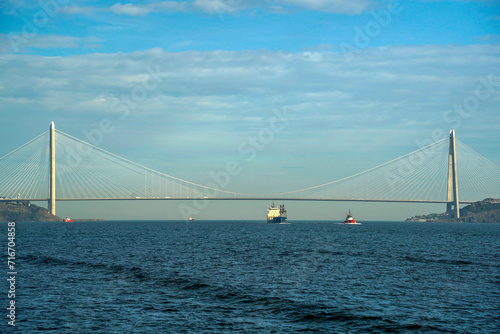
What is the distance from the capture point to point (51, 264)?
4272 centimetres

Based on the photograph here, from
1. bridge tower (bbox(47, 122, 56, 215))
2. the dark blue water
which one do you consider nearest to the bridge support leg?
bridge tower (bbox(47, 122, 56, 215))

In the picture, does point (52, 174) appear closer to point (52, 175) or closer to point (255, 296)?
point (52, 175)

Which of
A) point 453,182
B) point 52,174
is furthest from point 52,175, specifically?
point 453,182

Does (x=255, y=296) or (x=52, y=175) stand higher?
(x=52, y=175)

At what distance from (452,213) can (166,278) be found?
15668 centimetres

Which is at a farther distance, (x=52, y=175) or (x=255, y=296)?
(x=52, y=175)

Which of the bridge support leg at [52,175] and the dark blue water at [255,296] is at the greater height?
the bridge support leg at [52,175]

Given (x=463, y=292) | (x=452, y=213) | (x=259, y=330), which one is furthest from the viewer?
(x=452, y=213)

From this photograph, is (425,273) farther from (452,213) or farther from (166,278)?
(452,213)

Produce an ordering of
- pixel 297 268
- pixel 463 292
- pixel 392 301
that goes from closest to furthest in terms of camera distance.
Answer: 1. pixel 392 301
2. pixel 463 292
3. pixel 297 268

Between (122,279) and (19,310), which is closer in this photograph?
(19,310)

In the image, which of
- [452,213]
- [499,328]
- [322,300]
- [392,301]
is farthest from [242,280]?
[452,213]

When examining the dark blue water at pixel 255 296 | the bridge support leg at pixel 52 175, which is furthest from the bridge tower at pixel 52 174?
the dark blue water at pixel 255 296

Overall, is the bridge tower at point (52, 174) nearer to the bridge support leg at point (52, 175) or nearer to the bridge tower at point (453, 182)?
the bridge support leg at point (52, 175)
